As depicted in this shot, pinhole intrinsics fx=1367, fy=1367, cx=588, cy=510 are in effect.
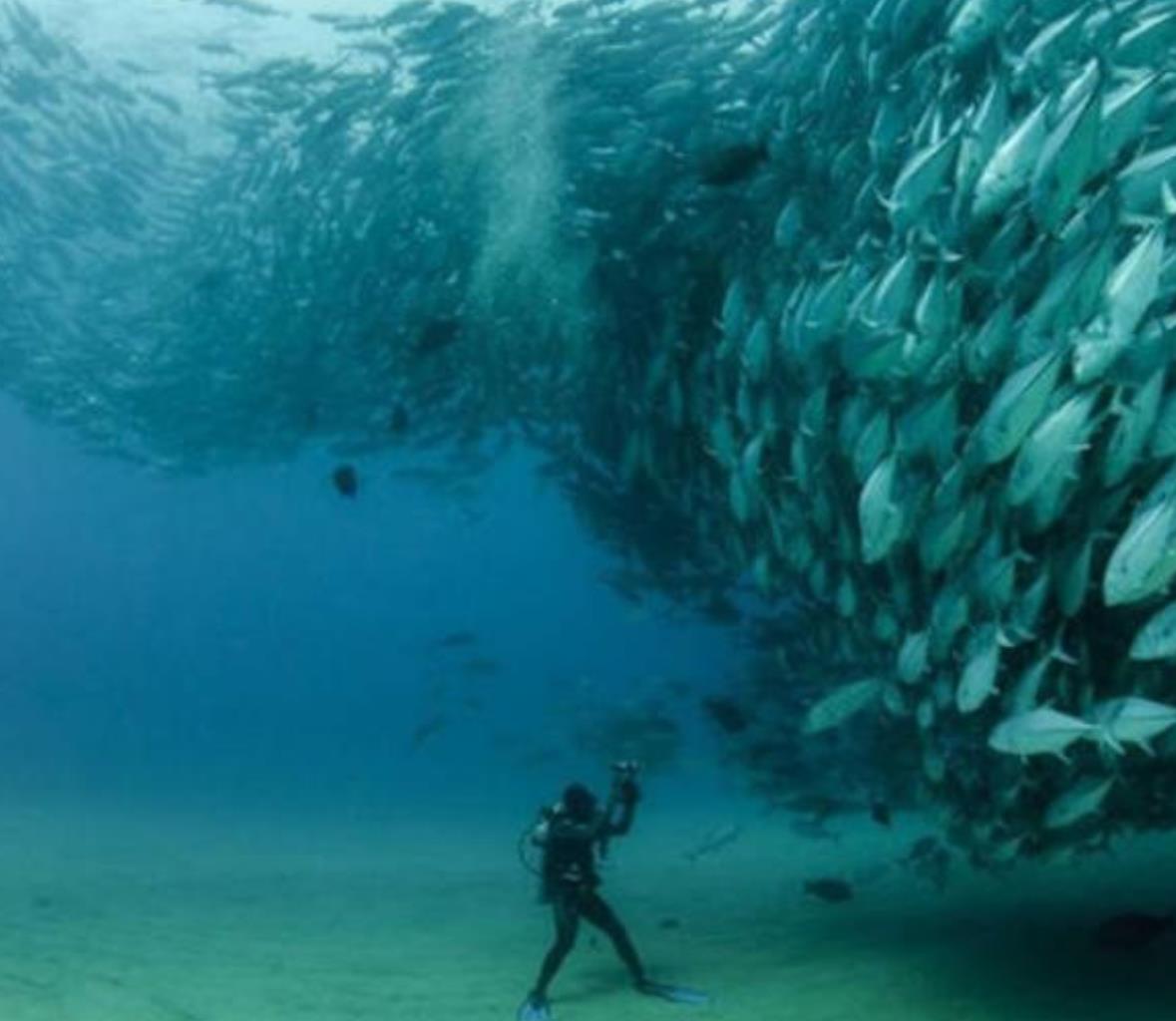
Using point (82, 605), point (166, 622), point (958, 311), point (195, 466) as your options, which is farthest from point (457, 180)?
point (166, 622)

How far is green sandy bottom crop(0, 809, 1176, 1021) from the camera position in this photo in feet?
31.3

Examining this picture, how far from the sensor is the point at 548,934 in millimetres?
14680

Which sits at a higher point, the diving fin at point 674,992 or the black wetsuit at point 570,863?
the black wetsuit at point 570,863

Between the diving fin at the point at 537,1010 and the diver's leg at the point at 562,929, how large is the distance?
0.15ft

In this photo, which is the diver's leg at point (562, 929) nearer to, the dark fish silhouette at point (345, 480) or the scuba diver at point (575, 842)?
the scuba diver at point (575, 842)

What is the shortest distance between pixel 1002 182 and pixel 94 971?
9.98 metres

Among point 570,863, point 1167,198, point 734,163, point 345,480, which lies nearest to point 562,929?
point 570,863

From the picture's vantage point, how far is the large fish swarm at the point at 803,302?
18.7ft

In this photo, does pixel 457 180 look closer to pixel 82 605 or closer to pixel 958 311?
pixel 958 311

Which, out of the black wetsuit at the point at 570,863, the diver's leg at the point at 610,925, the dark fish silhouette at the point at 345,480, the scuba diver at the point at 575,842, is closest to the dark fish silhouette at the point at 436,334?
the dark fish silhouette at the point at 345,480

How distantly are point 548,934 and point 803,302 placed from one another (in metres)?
9.02

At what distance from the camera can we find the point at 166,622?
89.9 meters

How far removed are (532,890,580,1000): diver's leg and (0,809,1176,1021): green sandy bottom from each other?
1.33 feet

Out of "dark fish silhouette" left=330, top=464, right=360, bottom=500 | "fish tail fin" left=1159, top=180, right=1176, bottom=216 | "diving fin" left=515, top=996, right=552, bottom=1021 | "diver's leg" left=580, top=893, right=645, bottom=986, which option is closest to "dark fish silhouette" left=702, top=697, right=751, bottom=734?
"diver's leg" left=580, top=893, right=645, bottom=986
